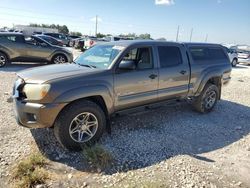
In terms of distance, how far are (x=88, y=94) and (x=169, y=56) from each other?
222 centimetres

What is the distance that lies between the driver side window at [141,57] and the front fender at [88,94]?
34.0 inches

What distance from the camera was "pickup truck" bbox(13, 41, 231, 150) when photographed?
3820 mm

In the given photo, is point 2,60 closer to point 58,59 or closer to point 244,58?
point 58,59

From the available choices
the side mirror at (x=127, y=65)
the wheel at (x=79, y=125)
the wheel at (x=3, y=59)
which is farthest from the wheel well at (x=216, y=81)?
the wheel at (x=3, y=59)

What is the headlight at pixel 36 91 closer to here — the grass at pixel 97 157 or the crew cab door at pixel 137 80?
the grass at pixel 97 157

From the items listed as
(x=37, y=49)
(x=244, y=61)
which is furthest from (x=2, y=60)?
(x=244, y=61)

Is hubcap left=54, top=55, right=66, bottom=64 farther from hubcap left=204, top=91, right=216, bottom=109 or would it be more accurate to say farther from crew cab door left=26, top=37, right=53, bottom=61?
hubcap left=204, top=91, right=216, bottom=109

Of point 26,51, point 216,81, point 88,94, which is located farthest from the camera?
point 26,51

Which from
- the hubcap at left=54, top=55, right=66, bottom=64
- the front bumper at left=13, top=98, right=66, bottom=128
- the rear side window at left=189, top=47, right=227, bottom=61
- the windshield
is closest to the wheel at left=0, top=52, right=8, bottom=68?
the hubcap at left=54, top=55, right=66, bottom=64

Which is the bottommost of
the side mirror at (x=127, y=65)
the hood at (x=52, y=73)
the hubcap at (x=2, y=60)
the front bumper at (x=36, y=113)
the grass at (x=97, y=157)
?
the grass at (x=97, y=157)

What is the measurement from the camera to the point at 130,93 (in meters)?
4.70

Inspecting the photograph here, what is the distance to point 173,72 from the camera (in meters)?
5.41

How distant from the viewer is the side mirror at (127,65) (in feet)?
14.9

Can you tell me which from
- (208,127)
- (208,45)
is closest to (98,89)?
(208,127)
